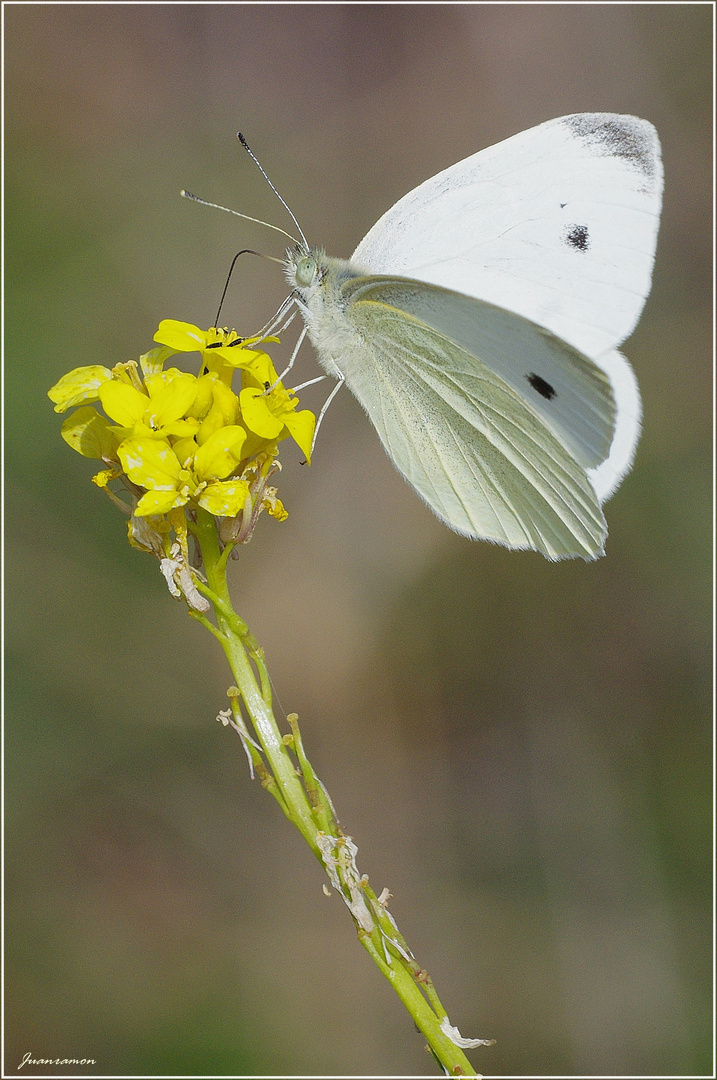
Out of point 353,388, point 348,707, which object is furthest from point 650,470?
point 353,388

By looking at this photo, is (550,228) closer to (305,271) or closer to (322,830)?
(305,271)

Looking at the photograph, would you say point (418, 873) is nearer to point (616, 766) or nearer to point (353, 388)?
point (616, 766)

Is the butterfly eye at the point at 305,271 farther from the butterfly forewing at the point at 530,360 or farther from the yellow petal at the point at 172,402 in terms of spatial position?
the yellow petal at the point at 172,402

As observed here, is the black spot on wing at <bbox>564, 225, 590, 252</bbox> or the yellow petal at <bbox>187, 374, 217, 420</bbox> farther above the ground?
the black spot on wing at <bbox>564, 225, 590, 252</bbox>

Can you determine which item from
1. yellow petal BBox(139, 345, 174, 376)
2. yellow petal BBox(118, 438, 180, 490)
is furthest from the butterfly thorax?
yellow petal BBox(118, 438, 180, 490)

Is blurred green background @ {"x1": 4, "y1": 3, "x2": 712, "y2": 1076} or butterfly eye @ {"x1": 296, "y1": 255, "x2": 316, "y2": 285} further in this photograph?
blurred green background @ {"x1": 4, "y1": 3, "x2": 712, "y2": 1076}

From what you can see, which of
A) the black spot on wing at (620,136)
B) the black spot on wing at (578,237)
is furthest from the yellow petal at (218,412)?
the black spot on wing at (620,136)

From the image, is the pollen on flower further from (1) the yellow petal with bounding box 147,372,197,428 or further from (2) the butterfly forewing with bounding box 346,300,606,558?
(2) the butterfly forewing with bounding box 346,300,606,558
